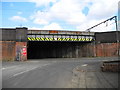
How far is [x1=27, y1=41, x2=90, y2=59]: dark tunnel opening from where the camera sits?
44.7 metres

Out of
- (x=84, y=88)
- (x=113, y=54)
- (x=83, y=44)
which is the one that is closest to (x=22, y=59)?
(x=83, y=44)

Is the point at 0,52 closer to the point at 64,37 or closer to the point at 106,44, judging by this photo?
the point at 64,37

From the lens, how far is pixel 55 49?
153ft

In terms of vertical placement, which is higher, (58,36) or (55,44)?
(58,36)

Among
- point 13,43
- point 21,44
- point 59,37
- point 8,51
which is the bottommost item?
point 8,51

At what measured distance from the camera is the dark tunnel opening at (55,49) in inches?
1759

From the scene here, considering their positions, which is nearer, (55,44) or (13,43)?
(13,43)

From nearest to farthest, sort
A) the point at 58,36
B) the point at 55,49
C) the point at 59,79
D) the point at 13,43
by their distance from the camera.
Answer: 1. the point at 59,79
2. the point at 13,43
3. the point at 58,36
4. the point at 55,49

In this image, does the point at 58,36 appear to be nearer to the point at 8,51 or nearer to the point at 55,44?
the point at 55,44

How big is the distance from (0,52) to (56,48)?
16.9 metres

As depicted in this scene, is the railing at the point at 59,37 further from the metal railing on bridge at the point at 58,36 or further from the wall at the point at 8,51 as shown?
the wall at the point at 8,51

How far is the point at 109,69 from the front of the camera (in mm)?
13703

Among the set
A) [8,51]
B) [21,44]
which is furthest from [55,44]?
[8,51]

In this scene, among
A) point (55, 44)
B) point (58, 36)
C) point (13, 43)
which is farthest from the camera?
point (55, 44)
